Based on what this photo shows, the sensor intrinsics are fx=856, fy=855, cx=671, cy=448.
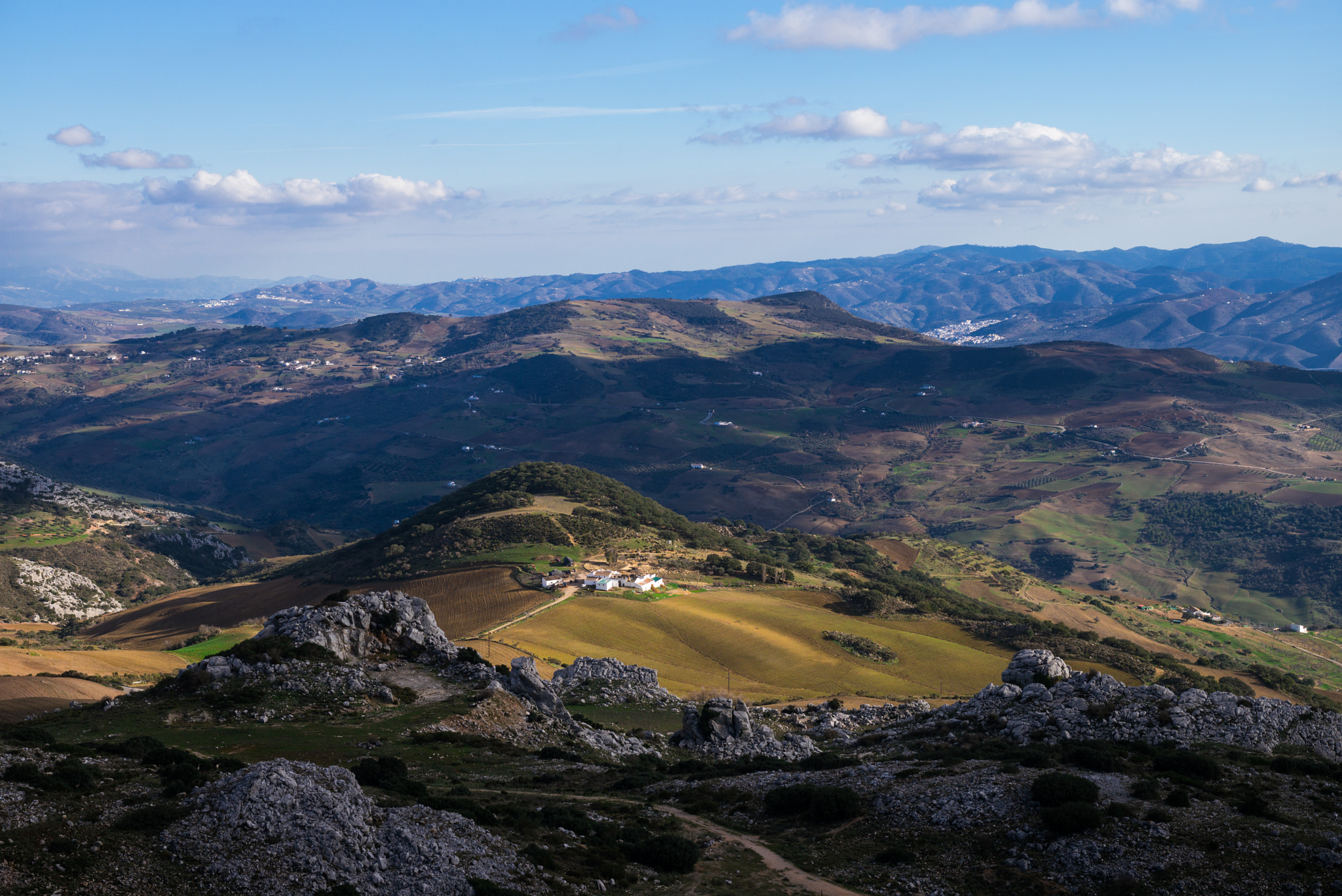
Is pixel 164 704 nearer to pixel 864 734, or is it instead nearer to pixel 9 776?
pixel 9 776

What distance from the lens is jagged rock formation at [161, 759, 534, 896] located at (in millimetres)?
26297

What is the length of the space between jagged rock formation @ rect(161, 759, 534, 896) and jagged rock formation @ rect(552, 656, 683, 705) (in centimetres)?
4225

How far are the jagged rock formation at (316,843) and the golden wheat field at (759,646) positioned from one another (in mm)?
58326

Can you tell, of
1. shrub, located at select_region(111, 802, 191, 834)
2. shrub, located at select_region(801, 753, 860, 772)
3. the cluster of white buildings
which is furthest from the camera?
the cluster of white buildings

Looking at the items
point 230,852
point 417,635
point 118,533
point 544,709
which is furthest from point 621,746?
point 118,533

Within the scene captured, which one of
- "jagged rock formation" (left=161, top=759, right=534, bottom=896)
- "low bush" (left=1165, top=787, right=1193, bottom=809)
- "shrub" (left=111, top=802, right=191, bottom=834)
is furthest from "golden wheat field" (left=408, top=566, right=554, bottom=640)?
"low bush" (left=1165, top=787, right=1193, bottom=809)

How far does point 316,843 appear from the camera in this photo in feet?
90.7

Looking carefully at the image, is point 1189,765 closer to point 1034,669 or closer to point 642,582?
point 1034,669

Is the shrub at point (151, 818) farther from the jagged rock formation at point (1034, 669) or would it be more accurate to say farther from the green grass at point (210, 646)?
the green grass at point (210, 646)

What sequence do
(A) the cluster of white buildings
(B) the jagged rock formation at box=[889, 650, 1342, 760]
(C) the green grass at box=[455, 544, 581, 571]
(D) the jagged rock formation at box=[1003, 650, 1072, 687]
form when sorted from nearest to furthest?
(B) the jagged rock formation at box=[889, 650, 1342, 760]
(D) the jagged rock formation at box=[1003, 650, 1072, 687]
(A) the cluster of white buildings
(C) the green grass at box=[455, 544, 581, 571]

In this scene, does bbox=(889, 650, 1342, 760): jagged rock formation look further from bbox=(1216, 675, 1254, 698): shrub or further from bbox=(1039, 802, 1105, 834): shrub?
bbox=(1216, 675, 1254, 698): shrub

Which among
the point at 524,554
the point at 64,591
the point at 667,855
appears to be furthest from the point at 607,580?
the point at 64,591

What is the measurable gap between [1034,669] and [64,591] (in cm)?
16330

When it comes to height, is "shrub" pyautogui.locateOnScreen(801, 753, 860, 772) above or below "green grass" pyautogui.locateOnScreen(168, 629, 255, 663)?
above
